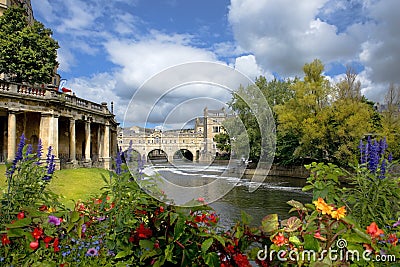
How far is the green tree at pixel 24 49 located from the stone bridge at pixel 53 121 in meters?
4.29

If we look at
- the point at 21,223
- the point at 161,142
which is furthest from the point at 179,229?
the point at 21,223

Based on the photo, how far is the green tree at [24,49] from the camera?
1020 inches

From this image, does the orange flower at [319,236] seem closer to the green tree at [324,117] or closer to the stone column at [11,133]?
the stone column at [11,133]

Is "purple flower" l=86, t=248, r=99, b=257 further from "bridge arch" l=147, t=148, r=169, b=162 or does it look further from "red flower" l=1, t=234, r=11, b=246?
"bridge arch" l=147, t=148, r=169, b=162

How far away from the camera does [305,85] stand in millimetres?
33312

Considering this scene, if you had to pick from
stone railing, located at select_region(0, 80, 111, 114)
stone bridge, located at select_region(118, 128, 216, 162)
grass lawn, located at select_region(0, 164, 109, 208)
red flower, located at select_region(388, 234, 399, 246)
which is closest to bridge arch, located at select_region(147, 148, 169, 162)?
stone bridge, located at select_region(118, 128, 216, 162)

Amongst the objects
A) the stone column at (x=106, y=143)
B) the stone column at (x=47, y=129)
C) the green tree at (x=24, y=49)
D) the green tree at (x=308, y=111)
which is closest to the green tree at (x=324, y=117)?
the green tree at (x=308, y=111)

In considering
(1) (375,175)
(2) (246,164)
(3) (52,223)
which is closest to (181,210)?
(2) (246,164)

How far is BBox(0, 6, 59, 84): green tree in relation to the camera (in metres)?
25.9

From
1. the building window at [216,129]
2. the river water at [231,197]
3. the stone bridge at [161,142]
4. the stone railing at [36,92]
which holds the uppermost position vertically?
the stone railing at [36,92]

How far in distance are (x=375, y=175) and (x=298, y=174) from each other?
111ft

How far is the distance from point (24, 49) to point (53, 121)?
8.20 metres

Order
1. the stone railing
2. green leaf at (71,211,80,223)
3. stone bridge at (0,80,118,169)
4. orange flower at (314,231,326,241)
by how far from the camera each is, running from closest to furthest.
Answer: orange flower at (314,231,326,241), green leaf at (71,211,80,223), the stone railing, stone bridge at (0,80,118,169)

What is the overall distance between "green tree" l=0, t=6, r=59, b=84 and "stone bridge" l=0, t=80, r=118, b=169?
4292 mm
